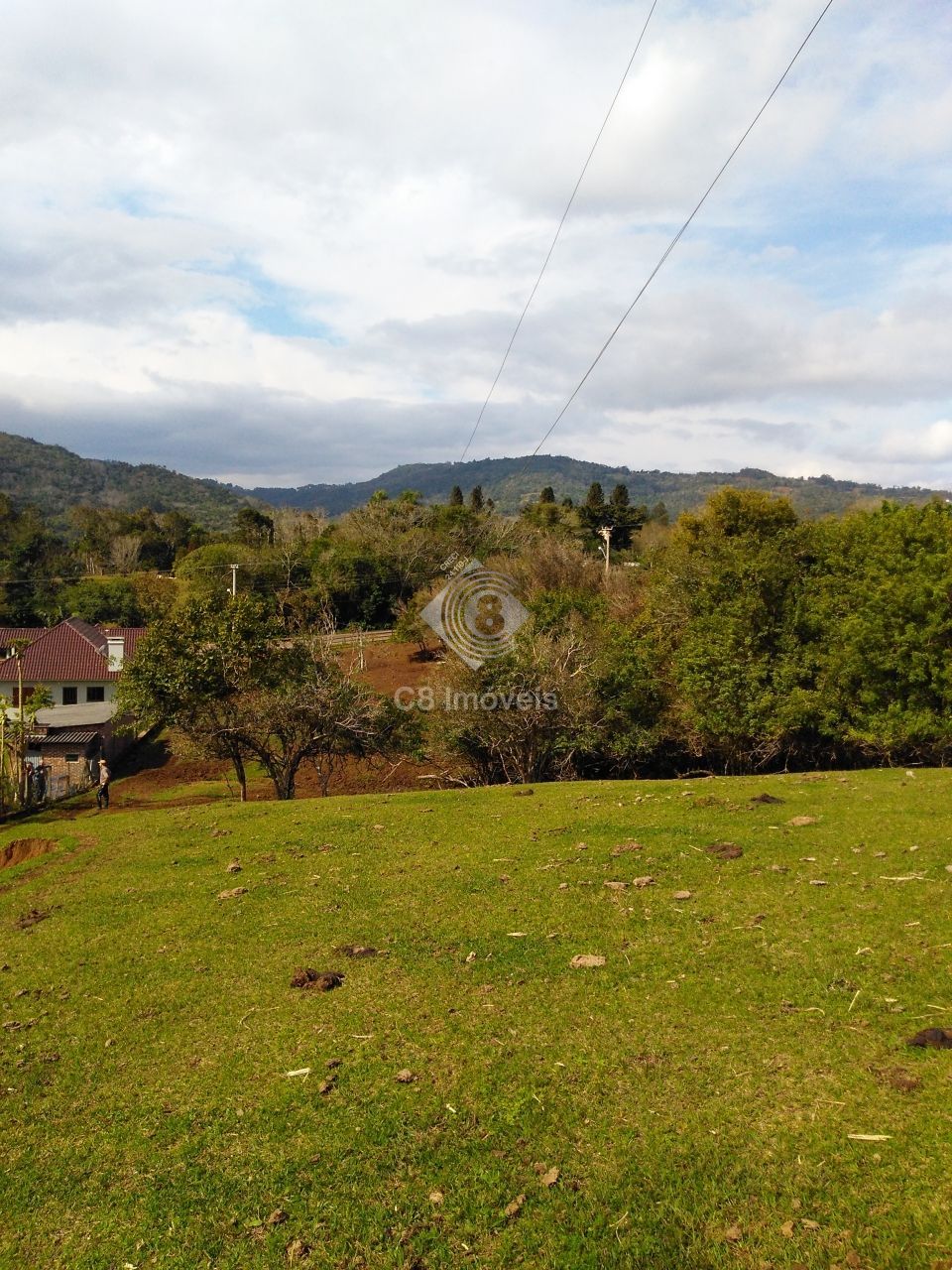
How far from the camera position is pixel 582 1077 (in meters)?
5.86

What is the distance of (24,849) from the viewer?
15.3 metres

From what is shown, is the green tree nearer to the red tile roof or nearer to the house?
the house

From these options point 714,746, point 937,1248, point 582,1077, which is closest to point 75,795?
point 714,746

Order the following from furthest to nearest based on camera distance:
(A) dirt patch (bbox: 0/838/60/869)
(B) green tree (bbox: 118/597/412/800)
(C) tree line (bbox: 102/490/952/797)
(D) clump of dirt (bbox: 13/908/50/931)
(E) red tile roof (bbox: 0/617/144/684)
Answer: (E) red tile roof (bbox: 0/617/144/684) < (B) green tree (bbox: 118/597/412/800) < (C) tree line (bbox: 102/490/952/797) < (A) dirt patch (bbox: 0/838/60/869) < (D) clump of dirt (bbox: 13/908/50/931)

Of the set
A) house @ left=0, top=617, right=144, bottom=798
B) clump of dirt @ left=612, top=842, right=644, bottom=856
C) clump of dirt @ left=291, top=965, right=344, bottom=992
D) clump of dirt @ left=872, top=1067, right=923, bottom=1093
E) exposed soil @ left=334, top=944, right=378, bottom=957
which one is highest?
clump of dirt @ left=872, top=1067, right=923, bottom=1093

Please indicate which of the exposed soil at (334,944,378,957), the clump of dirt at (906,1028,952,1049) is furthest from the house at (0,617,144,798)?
the clump of dirt at (906,1028,952,1049)

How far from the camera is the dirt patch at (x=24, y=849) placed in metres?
15.0

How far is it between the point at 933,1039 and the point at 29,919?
10.3 m

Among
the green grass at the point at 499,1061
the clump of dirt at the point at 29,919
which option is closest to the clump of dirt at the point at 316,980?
the green grass at the point at 499,1061

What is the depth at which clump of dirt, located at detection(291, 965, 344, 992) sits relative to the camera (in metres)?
7.62

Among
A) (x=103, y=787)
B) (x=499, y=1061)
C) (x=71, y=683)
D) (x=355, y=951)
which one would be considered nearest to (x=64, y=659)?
(x=71, y=683)

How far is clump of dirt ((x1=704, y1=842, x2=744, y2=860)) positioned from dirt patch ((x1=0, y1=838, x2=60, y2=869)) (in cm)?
1157

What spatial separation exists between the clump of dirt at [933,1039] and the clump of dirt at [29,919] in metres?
9.87

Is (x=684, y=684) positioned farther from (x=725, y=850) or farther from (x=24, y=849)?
(x=24, y=849)
